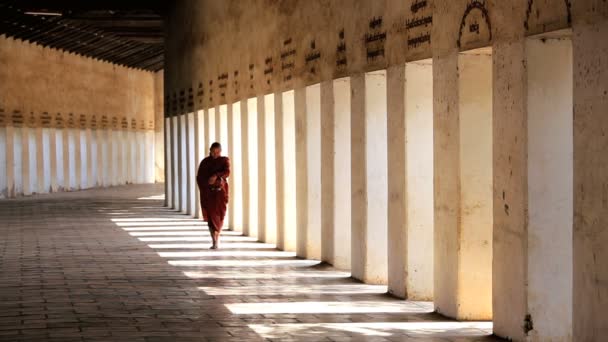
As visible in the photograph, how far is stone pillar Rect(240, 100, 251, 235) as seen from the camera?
72.8 ft

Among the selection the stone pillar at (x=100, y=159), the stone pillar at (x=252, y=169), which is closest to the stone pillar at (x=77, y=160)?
the stone pillar at (x=100, y=159)

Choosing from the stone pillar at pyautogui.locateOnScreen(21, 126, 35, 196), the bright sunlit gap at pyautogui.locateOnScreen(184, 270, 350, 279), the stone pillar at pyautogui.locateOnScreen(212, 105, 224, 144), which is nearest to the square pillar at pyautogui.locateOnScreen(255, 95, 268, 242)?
the stone pillar at pyautogui.locateOnScreen(212, 105, 224, 144)

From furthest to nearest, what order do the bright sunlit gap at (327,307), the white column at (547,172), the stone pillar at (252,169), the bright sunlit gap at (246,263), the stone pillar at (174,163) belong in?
1. the stone pillar at (174,163)
2. the stone pillar at (252,169)
3. the bright sunlit gap at (246,263)
4. the bright sunlit gap at (327,307)
5. the white column at (547,172)

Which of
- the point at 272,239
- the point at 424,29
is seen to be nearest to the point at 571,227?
the point at 424,29

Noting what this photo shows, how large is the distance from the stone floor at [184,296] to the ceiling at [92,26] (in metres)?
11.0

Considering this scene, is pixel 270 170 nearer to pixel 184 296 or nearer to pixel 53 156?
pixel 184 296

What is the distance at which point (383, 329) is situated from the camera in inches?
417

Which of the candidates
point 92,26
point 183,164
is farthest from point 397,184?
point 92,26

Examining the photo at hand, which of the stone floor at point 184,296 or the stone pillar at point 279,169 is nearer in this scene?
the stone floor at point 184,296

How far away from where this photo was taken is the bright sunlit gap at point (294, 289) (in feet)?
43.8

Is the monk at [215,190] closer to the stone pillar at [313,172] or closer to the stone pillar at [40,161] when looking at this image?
the stone pillar at [313,172]

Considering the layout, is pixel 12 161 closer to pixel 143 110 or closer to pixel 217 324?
pixel 143 110

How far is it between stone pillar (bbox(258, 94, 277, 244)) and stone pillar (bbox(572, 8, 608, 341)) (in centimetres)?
1186

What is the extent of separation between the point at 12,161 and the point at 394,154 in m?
27.0
